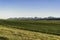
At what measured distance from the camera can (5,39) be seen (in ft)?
113

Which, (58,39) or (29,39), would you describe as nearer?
(29,39)

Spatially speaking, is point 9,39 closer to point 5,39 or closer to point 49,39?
point 5,39

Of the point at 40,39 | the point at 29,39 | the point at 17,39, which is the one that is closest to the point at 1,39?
the point at 17,39

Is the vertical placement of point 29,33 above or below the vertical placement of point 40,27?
above

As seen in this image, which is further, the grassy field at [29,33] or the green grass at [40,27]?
the green grass at [40,27]

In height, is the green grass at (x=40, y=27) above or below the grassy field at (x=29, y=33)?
below

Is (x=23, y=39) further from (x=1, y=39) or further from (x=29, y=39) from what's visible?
(x=1, y=39)

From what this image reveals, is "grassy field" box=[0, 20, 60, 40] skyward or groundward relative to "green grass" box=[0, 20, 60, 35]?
skyward

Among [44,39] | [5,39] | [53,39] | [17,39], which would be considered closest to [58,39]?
[53,39]

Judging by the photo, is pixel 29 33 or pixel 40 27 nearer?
pixel 29 33

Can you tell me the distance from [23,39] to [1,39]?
4.68m

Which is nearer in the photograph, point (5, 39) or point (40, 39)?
point (5, 39)

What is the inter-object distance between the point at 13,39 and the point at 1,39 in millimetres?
2530

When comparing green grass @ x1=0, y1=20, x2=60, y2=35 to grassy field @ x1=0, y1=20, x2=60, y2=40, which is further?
green grass @ x1=0, y1=20, x2=60, y2=35
